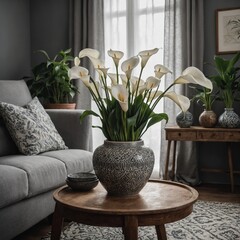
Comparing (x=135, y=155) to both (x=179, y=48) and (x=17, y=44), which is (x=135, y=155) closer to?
(x=179, y=48)

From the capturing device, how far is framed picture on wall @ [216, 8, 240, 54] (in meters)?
3.60

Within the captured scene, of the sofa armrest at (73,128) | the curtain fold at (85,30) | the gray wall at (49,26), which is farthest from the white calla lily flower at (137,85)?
the gray wall at (49,26)

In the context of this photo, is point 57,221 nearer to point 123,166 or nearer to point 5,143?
point 123,166

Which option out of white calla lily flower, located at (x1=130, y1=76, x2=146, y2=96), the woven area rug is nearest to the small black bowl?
white calla lily flower, located at (x1=130, y1=76, x2=146, y2=96)

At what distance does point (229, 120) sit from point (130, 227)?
7.26 feet

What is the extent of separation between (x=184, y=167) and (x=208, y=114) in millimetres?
667

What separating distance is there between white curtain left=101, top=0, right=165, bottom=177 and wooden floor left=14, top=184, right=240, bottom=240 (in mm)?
659

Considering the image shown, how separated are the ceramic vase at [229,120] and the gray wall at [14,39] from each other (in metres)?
2.36

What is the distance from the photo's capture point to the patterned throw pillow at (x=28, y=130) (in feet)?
8.16

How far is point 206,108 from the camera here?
344cm

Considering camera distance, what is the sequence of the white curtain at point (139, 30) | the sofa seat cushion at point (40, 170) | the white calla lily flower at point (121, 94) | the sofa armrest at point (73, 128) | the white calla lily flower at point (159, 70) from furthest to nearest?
1. the white curtain at point (139, 30)
2. the sofa armrest at point (73, 128)
3. the sofa seat cushion at point (40, 170)
4. the white calla lily flower at point (159, 70)
5. the white calla lily flower at point (121, 94)

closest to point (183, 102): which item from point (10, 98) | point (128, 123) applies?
point (128, 123)

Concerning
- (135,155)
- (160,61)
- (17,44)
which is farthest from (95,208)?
(17,44)

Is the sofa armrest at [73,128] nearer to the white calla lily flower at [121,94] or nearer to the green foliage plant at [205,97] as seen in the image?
the green foliage plant at [205,97]
